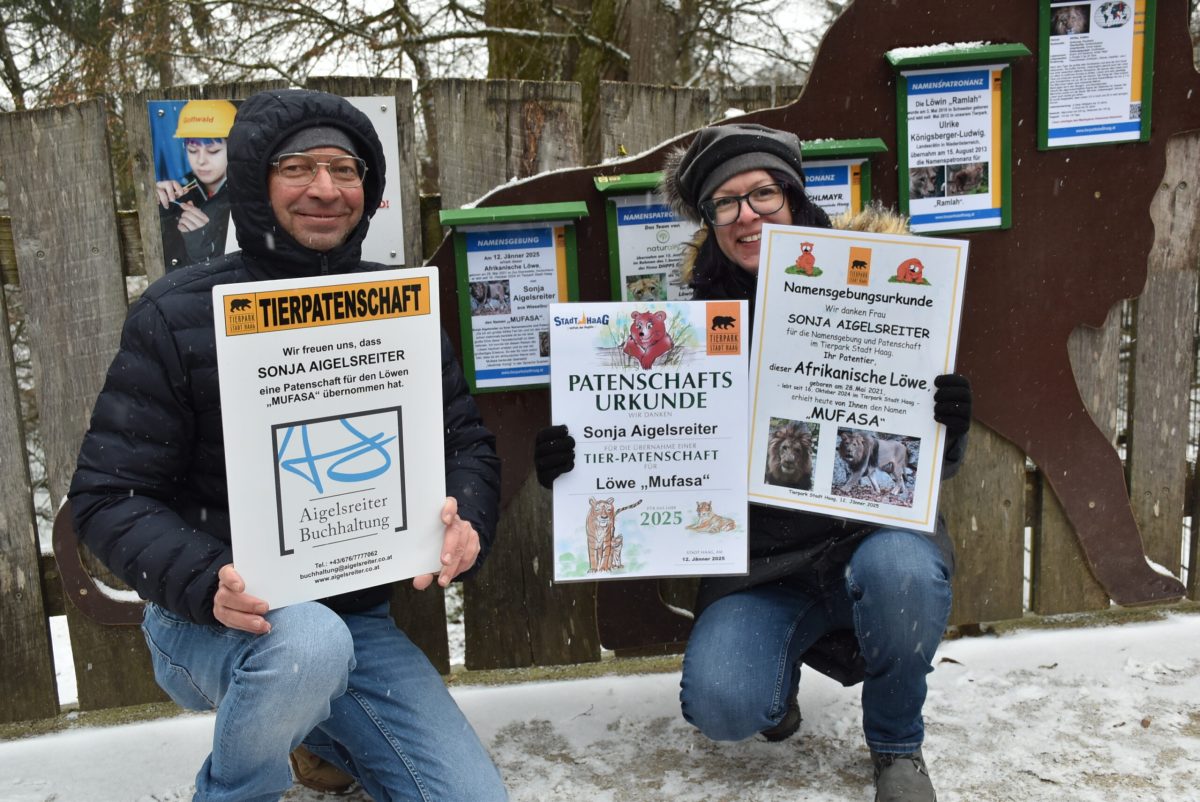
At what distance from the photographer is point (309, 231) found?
2.08 meters

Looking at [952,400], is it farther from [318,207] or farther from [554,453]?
[318,207]

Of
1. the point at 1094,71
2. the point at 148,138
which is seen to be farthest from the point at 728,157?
the point at 148,138

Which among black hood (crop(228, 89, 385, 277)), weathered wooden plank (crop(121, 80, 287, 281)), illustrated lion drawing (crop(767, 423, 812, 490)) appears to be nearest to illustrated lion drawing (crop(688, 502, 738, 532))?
illustrated lion drawing (crop(767, 423, 812, 490))

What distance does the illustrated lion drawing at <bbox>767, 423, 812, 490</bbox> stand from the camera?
7.64 feet

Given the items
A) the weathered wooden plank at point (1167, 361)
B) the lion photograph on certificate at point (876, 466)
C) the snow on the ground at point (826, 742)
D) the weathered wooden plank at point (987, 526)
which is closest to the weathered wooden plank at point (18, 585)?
the snow on the ground at point (826, 742)

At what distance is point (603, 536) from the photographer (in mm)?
2350

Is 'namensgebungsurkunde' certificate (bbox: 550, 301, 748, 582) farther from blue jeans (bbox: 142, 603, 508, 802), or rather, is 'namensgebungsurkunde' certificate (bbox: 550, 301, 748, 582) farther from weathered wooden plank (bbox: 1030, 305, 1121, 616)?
weathered wooden plank (bbox: 1030, 305, 1121, 616)

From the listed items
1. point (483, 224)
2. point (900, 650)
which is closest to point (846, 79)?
point (483, 224)

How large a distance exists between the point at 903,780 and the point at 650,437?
1.04 metres

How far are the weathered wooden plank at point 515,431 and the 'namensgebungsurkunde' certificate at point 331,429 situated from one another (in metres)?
0.77

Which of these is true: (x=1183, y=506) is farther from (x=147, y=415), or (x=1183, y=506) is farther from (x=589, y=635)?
(x=147, y=415)

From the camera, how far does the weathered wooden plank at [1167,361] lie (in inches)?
117

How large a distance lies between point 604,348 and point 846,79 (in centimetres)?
118

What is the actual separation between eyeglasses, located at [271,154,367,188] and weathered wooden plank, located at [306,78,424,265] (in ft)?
1.78
